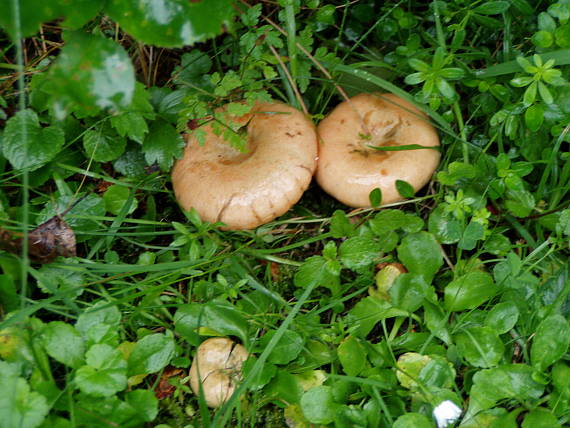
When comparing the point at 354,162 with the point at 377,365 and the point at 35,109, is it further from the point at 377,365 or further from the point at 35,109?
the point at 35,109

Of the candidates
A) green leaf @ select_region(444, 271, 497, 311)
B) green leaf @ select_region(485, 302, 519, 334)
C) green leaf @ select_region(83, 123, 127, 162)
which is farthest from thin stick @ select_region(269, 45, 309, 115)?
green leaf @ select_region(485, 302, 519, 334)

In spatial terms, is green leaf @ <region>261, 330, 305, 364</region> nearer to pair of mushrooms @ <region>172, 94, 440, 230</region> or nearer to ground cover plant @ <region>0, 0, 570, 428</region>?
ground cover plant @ <region>0, 0, 570, 428</region>

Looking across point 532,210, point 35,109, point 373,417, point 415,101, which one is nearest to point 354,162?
point 415,101

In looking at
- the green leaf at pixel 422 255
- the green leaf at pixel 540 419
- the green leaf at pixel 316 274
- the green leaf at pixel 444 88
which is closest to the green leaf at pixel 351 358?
the green leaf at pixel 316 274

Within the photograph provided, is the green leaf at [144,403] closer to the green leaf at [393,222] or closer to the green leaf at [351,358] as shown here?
the green leaf at [351,358]

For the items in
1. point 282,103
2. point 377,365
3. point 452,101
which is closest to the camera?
point 377,365

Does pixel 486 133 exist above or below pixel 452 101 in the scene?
below
